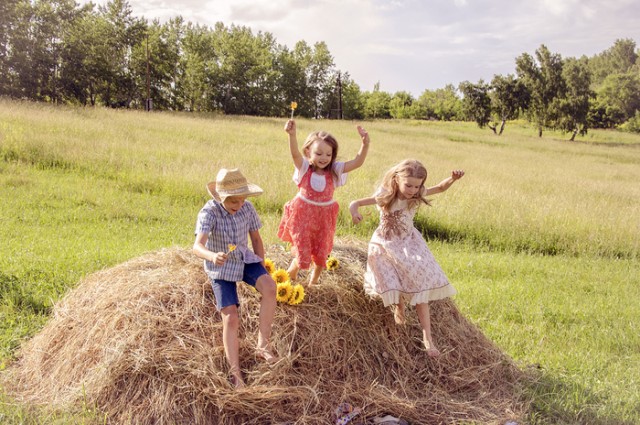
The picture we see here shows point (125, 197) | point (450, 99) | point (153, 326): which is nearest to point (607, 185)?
point (125, 197)

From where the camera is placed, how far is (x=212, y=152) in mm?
16734

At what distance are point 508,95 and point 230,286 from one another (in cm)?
Result: 5508

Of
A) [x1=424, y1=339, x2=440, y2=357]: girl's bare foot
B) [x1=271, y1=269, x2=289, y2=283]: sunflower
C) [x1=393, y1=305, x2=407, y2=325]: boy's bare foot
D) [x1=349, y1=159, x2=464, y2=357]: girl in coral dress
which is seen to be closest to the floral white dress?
[x1=349, y1=159, x2=464, y2=357]: girl in coral dress

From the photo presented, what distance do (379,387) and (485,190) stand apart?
1058cm

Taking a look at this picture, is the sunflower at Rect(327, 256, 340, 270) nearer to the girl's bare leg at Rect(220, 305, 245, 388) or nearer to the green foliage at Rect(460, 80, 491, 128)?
the girl's bare leg at Rect(220, 305, 245, 388)

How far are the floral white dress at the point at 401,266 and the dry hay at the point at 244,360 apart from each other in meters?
0.35

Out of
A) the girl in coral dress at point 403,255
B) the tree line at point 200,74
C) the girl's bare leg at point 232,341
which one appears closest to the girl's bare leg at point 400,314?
the girl in coral dress at point 403,255

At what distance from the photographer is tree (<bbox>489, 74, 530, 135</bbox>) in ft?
175

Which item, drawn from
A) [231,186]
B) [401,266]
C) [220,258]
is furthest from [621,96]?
[220,258]

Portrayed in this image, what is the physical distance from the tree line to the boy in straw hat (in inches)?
1711

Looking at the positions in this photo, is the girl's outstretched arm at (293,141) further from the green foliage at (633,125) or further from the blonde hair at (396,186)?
the green foliage at (633,125)

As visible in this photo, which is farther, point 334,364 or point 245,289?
point 245,289

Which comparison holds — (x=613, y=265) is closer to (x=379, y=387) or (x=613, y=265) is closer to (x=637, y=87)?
(x=379, y=387)

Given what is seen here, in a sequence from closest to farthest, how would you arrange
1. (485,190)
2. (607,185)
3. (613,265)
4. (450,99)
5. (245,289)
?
(245,289)
(613,265)
(485,190)
(607,185)
(450,99)
